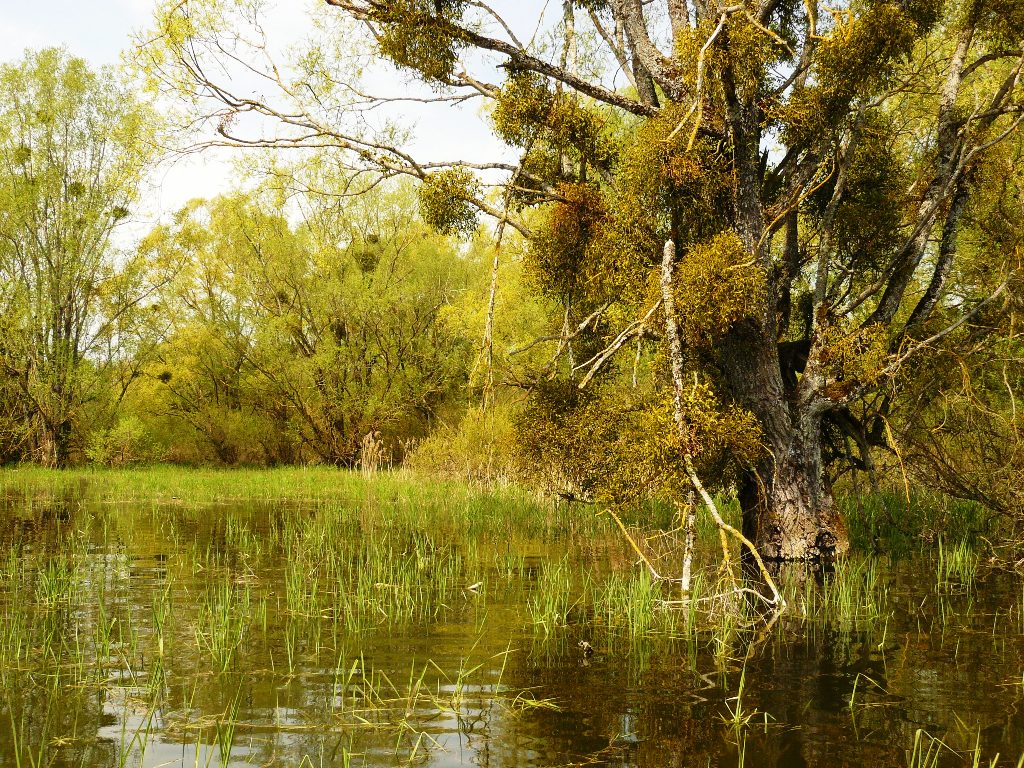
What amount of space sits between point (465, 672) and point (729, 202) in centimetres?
731

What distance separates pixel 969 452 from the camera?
12.6 m

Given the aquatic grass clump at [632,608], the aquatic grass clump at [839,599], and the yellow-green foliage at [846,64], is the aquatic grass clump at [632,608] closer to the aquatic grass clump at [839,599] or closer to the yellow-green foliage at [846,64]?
the aquatic grass clump at [839,599]

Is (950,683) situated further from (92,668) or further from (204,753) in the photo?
(92,668)

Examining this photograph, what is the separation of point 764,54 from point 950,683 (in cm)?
740

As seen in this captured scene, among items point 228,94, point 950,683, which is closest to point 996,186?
point 950,683

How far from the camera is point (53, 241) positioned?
103 ft

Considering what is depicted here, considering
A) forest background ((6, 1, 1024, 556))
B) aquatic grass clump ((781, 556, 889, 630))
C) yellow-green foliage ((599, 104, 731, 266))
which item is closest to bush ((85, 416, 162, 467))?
forest background ((6, 1, 1024, 556))

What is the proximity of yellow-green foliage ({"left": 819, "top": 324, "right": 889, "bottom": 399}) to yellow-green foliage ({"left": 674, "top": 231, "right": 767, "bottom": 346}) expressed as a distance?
136 cm

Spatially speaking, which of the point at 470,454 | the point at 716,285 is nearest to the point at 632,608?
the point at 716,285

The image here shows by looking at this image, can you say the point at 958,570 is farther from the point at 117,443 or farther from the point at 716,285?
the point at 117,443

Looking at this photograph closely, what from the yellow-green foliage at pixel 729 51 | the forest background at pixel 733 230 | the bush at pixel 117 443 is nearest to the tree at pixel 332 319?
the bush at pixel 117 443

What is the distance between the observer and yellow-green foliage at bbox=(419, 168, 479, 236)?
1245 centimetres

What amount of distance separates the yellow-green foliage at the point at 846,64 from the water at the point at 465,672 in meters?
5.30

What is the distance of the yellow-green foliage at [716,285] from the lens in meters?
10.0
